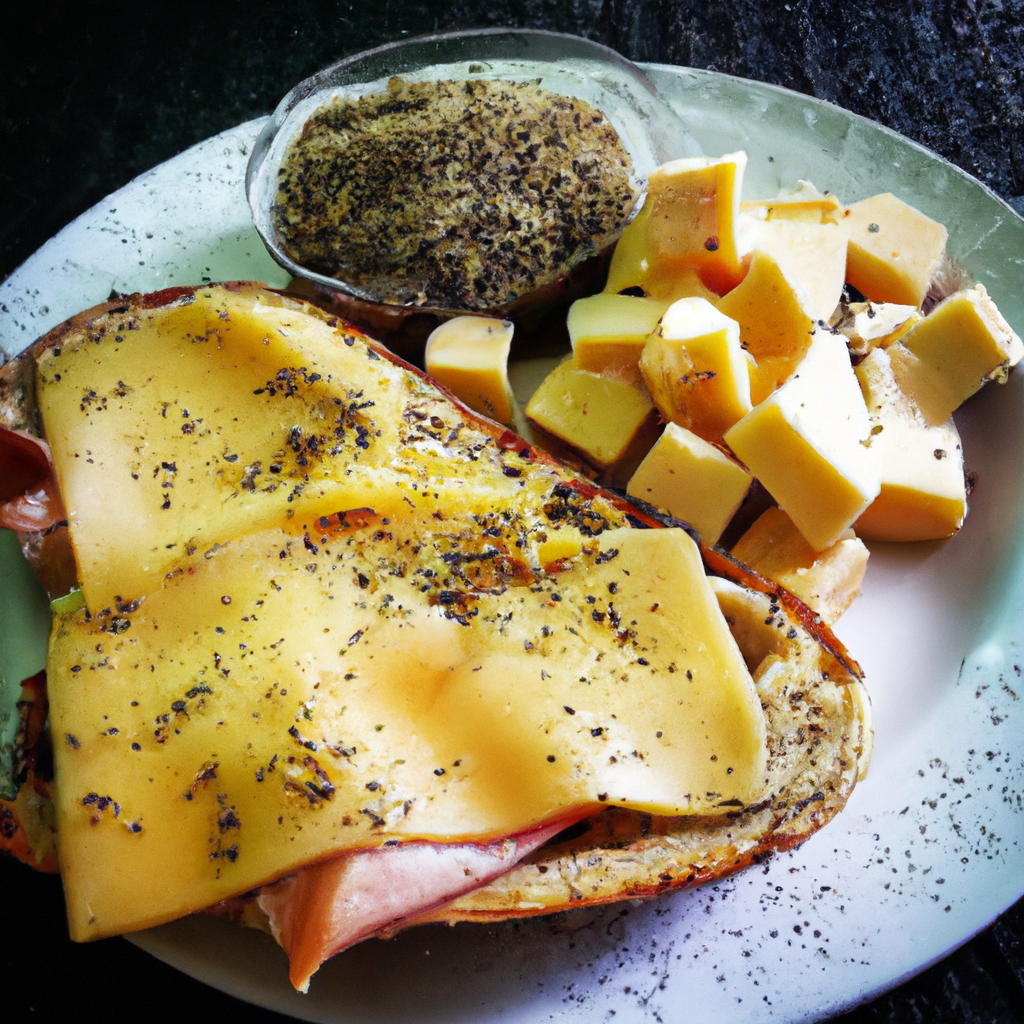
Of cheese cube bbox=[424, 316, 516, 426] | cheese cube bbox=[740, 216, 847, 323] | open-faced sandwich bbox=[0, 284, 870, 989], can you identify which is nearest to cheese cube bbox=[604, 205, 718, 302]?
cheese cube bbox=[740, 216, 847, 323]

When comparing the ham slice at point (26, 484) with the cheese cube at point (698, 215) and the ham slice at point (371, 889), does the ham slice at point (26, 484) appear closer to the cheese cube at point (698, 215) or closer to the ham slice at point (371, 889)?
the ham slice at point (371, 889)

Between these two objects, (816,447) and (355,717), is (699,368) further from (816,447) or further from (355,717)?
(355,717)

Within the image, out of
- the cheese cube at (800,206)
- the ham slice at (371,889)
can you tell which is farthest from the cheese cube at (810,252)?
the ham slice at (371,889)

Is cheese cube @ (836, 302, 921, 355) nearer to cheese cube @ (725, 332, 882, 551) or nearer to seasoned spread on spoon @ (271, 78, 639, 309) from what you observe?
cheese cube @ (725, 332, 882, 551)

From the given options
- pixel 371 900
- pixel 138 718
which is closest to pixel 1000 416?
pixel 371 900

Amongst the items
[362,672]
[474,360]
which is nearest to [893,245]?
[474,360]
